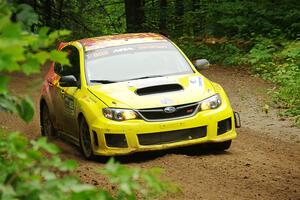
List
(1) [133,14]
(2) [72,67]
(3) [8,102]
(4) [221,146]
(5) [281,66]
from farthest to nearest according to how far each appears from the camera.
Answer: (1) [133,14]
(5) [281,66]
(2) [72,67]
(4) [221,146]
(3) [8,102]

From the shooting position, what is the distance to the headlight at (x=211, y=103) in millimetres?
8844

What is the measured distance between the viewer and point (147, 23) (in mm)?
28672

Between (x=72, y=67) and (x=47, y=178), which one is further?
(x=72, y=67)

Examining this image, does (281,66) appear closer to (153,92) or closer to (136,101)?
(153,92)

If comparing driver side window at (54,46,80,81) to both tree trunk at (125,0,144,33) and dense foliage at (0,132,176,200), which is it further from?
tree trunk at (125,0,144,33)

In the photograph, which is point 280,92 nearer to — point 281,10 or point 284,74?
point 284,74

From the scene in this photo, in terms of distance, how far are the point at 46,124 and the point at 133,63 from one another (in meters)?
2.46

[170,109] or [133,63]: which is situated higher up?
[133,63]

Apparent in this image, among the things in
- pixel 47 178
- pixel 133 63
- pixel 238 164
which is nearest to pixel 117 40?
pixel 133 63

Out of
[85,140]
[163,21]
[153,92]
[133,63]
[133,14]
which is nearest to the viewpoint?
[153,92]

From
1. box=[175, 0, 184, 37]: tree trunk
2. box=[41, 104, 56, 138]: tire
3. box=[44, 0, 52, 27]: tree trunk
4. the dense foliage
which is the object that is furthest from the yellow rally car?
box=[44, 0, 52, 27]: tree trunk

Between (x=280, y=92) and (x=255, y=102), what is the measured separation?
609 mm

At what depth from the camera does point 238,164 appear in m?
8.30

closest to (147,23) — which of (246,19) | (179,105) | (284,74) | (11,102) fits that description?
(246,19)
